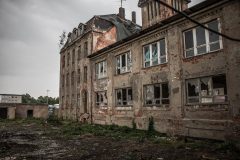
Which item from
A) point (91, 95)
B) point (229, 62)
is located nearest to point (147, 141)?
point (229, 62)

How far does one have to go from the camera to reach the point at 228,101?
424 inches

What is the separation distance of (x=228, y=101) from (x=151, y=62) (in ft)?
20.7

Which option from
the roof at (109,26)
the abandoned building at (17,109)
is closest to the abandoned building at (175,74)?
the roof at (109,26)

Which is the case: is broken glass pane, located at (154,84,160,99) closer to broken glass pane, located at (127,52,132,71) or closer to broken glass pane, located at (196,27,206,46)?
broken glass pane, located at (127,52,132,71)

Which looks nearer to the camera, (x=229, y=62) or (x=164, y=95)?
(x=229, y=62)

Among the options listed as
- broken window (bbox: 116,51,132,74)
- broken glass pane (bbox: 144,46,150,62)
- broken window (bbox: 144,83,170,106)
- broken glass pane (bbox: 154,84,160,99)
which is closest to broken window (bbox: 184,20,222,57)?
broken window (bbox: 144,83,170,106)

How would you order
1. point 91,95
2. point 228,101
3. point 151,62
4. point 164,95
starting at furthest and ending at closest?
point 91,95 < point 151,62 < point 164,95 < point 228,101

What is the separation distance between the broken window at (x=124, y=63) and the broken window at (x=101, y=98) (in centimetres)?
300

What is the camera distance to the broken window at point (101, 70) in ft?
70.9

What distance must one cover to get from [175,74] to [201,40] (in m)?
2.47

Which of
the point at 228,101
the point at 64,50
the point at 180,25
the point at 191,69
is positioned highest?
the point at 64,50

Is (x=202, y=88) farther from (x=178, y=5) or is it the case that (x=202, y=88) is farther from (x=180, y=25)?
(x=178, y=5)

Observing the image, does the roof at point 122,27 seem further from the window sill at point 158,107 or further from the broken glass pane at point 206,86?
the broken glass pane at point 206,86

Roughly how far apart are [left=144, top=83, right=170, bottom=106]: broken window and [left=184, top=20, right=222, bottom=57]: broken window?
8.91 feet
